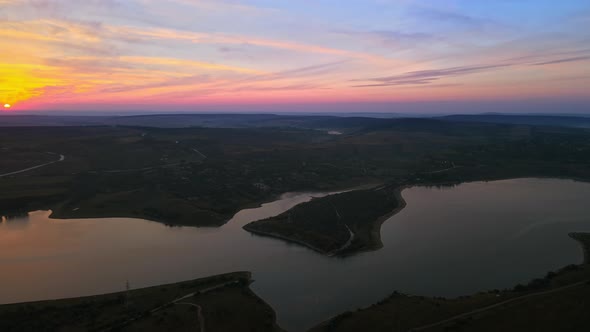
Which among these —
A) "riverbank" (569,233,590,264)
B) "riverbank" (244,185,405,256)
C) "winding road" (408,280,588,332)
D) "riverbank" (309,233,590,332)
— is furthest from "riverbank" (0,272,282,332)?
"riverbank" (569,233,590,264)

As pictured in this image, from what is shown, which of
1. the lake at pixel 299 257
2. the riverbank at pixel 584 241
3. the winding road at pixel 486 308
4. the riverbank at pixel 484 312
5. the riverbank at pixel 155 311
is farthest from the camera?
the riverbank at pixel 584 241

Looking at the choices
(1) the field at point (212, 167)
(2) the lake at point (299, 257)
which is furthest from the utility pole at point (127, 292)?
(1) the field at point (212, 167)

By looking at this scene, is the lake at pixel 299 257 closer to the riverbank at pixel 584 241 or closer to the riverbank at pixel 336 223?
the riverbank at pixel 584 241

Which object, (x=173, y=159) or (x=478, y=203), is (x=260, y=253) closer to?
(x=478, y=203)

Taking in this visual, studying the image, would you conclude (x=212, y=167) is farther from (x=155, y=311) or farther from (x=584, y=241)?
(x=584, y=241)

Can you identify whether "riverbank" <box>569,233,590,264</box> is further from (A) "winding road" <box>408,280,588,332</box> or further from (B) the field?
(B) the field

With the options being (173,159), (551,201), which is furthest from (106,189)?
(551,201)
